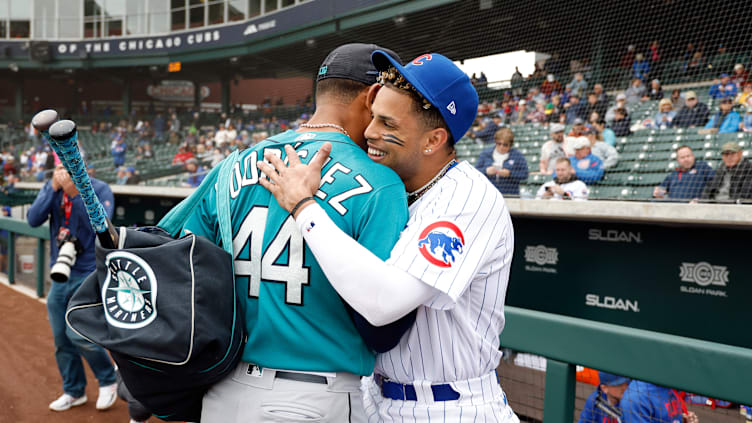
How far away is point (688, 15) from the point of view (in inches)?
412

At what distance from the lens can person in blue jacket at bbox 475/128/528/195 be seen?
684 cm

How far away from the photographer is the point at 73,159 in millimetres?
1123

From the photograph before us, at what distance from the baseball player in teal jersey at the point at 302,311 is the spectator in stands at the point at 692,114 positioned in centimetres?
757

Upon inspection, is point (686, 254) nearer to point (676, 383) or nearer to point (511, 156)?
point (511, 156)

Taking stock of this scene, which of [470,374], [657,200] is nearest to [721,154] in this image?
[657,200]

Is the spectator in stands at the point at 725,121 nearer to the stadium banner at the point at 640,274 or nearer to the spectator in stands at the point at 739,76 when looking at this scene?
the spectator in stands at the point at 739,76

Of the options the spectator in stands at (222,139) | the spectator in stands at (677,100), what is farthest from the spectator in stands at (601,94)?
the spectator in stands at (222,139)

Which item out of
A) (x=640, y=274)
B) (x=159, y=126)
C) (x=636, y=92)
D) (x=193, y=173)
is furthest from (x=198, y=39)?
(x=640, y=274)

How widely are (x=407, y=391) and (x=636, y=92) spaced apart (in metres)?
9.23

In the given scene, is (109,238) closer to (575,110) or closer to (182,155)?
(575,110)

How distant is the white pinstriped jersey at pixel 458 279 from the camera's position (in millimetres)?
1232

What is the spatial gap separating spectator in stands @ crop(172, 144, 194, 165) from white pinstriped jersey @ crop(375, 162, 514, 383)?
1440 cm

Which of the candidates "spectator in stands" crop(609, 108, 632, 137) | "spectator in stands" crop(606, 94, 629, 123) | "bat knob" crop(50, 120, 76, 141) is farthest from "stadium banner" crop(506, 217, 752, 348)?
"bat knob" crop(50, 120, 76, 141)

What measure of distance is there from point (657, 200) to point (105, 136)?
2122 centimetres
